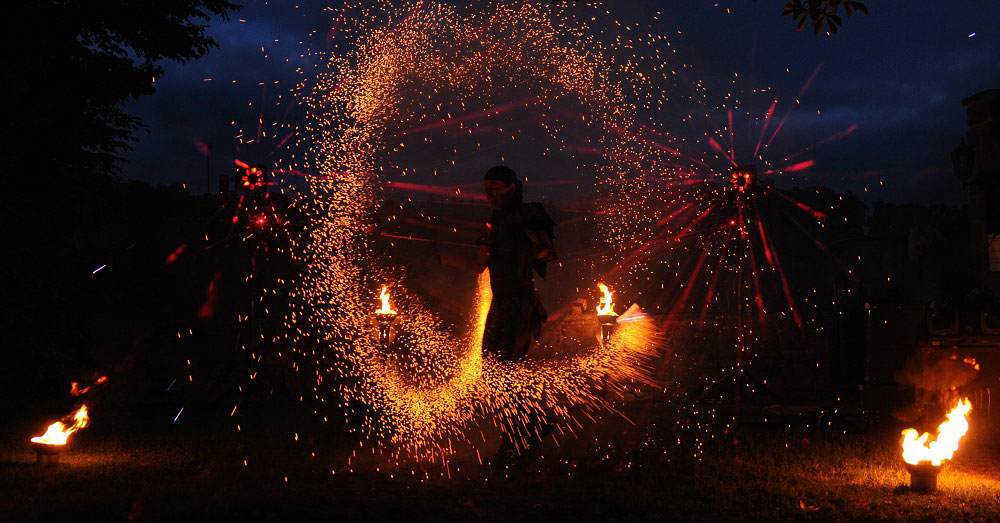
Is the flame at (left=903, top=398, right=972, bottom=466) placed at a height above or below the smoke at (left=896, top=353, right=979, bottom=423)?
below

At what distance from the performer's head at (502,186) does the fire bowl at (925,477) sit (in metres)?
3.92

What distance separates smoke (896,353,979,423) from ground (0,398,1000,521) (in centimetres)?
55

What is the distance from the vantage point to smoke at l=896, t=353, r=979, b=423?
669 cm

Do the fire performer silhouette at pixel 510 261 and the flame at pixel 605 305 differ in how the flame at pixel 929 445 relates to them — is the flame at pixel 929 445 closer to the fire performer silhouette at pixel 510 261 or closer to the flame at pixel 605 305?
the fire performer silhouette at pixel 510 261

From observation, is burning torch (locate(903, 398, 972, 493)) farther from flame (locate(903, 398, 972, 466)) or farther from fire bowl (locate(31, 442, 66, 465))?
fire bowl (locate(31, 442, 66, 465))

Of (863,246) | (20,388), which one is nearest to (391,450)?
(20,388)

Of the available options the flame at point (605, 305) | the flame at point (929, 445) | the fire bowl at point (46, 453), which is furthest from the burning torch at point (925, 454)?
the fire bowl at point (46, 453)

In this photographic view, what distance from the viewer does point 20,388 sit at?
9.52m

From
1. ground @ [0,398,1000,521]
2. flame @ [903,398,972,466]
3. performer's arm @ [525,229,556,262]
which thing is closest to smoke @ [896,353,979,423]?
flame @ [903,398,972,466]

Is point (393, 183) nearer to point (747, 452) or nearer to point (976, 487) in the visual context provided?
point (747, 452)

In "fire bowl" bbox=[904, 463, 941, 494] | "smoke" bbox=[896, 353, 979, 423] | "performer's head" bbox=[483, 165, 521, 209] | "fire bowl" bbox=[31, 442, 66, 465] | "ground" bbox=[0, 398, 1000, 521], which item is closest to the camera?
"ground" bbox=[0, 398, 1000, 521]

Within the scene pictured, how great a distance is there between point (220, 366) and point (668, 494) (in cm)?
786

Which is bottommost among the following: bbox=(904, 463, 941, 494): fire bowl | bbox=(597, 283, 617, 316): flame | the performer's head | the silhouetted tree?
bbox=(904, 463, 941, 494): fire bowl

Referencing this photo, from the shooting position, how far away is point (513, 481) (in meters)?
6.43
